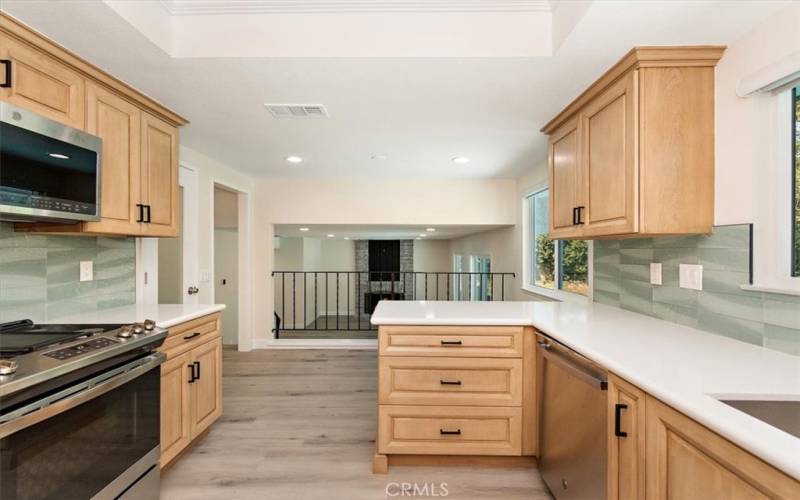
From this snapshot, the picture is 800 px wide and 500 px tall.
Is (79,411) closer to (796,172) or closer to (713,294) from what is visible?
(713,294)

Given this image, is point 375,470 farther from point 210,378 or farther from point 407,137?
point 407,137

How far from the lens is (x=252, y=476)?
2047 millimetres

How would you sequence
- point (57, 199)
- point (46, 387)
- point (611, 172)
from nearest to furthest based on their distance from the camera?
point (46, 387) → point (57, 199) → point (611, 172)

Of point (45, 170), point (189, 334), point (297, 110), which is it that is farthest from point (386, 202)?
point (45, 170)

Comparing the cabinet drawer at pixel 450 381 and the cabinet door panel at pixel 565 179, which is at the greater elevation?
the cabinet door panel at pixel 565 179

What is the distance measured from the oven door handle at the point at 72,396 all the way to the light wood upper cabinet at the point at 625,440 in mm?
1884

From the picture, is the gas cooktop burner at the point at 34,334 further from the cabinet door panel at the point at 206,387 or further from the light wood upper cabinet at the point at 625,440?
the light wood upper cabinet at the point at 625,440

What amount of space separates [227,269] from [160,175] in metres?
3.40

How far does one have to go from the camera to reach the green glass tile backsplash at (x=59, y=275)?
5.63 feet

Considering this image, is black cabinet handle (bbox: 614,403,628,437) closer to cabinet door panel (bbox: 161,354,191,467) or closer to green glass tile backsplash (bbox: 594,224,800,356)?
green glass tile backsplash (bbox: 594,224,800,356)

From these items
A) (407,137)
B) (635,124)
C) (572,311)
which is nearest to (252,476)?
(572,311)

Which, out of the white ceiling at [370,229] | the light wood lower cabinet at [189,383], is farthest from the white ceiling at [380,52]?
the white ceiling at [370,229]

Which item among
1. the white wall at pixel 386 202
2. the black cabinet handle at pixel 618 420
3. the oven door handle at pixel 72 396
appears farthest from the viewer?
the white wall at pixel 386 202

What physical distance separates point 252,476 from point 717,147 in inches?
114
